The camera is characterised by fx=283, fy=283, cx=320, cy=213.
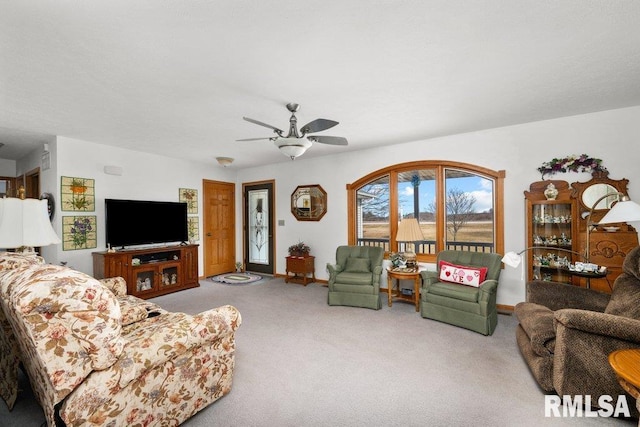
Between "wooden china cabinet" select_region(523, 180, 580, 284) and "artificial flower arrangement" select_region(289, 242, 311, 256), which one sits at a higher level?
"wooden china cabinet" select_region(523, 180, 580, 284)

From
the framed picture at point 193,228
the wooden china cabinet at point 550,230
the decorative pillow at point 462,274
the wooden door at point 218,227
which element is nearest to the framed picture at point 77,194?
the framed picture at point 193,228

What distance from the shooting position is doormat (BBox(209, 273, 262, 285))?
564 cm

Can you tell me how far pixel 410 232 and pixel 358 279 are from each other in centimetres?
100

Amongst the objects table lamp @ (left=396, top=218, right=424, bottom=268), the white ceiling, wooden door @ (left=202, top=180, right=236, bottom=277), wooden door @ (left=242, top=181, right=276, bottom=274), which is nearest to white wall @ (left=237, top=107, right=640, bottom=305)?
the white ceiling

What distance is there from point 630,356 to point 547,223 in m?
2.50

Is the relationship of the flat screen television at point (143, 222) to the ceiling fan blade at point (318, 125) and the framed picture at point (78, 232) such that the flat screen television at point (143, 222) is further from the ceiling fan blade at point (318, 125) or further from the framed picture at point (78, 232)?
the ceiling fan blade at point (318, 125)

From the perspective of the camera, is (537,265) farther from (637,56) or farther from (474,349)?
(637,56)

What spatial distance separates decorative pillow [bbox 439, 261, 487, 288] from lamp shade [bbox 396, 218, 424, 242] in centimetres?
49

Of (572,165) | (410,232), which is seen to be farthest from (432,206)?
(572,165)

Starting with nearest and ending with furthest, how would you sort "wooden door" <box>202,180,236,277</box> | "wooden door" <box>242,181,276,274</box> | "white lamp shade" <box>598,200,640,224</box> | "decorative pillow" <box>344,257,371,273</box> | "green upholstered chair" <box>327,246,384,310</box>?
"white lamp shade" <box>598,200,640,224</box>, "green upholstered chair" <box>327,246,384,310</box>, "decorative pillow" <box>344,257,371,273</box>, "wooden door" <box>202,180,236,277</box>, "wooden door" <box>242,181,276,274</box>

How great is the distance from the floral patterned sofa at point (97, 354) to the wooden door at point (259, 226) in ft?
14.8

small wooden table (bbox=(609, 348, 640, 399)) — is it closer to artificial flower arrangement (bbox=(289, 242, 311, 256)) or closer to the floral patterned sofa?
the floral patterned sofa

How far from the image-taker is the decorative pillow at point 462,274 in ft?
11.1

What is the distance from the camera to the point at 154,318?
2.31 metres
